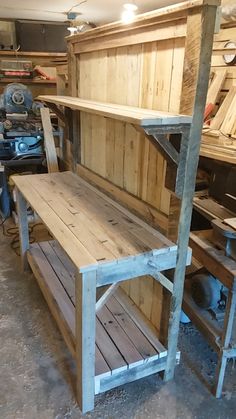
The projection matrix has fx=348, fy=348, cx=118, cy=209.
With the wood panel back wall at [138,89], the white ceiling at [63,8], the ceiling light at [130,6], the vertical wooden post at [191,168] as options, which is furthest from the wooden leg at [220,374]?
the white ceiling at [63,8]

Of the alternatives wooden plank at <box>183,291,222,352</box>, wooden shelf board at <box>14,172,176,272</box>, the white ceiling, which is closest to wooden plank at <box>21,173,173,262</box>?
wooden shelf board at <box>14,172,176,272</box>

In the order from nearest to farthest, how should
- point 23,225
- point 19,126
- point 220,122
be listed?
point 220,122, point 23,225, point 19,126

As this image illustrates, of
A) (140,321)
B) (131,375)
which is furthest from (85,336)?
(140,321)

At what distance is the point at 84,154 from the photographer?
2.51 m

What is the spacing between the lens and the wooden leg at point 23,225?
2.52 metres

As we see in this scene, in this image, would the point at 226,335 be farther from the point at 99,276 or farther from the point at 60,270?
the point at 60,270

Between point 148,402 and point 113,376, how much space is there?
223 mm

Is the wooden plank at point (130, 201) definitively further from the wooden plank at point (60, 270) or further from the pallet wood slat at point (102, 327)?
the wooden plank at point (60, 270)

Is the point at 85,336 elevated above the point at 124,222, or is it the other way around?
the point at 124,222

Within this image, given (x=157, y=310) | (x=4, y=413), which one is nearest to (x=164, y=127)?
(x=157, y=310)

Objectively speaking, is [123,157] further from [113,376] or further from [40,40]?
[40,40]

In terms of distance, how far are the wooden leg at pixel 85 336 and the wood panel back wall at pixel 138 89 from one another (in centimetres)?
45

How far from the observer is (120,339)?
1.77 meters

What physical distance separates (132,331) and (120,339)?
0.08 m
